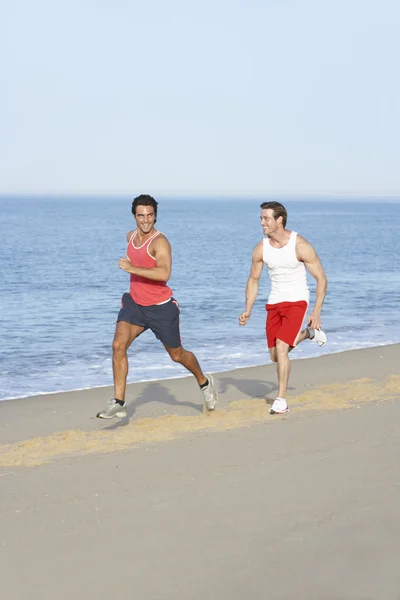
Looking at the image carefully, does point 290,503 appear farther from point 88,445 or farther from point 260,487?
point 88,445

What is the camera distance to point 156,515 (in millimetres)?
5227

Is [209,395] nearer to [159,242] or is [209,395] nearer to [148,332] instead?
[159,242]

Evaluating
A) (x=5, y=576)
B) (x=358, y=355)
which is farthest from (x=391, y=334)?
(x=5, y=576)

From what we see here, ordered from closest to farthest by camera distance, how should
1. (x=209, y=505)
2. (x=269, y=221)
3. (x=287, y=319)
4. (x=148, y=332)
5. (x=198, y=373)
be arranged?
(x=209, y=505) → (x=269, y=221) → (x=287, y=319) → (x=198, y=373) → (x=148, y=332)

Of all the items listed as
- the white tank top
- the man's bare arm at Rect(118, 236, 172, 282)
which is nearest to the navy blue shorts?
the man's bare arm at Rect(118, 236, 172, 282)

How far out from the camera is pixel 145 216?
7.82 m

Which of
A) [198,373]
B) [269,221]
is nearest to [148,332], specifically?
[198,373]

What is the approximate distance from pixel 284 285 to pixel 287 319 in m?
0.29

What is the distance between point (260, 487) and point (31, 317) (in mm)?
14703

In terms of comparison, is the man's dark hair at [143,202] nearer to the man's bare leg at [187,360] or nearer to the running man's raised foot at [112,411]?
the man's bare leg at [187,360]

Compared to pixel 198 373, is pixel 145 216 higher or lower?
higher

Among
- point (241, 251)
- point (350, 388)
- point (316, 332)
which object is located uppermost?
point (316, 332)

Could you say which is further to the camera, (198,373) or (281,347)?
(198,373)

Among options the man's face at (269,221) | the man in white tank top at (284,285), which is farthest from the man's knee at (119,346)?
the man's face at (269,221)
